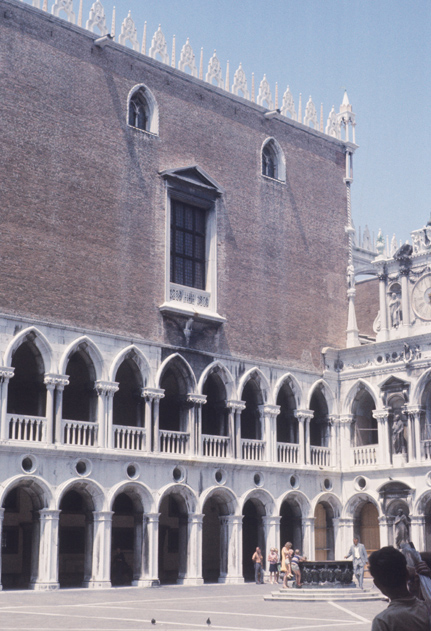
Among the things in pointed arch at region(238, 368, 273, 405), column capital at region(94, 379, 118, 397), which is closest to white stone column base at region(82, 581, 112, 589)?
column capital at region(94, 379, 118, 397)

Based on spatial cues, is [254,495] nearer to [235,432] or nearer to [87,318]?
[235,432]

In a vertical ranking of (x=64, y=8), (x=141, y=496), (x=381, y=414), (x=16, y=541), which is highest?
(x=64, y=8)

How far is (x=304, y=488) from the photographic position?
32656 millimetres

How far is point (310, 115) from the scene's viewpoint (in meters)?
36.2

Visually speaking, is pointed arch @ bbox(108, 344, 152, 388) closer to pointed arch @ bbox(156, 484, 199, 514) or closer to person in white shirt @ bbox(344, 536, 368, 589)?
pointed arch @ bbox(156, 484, 199, 514)

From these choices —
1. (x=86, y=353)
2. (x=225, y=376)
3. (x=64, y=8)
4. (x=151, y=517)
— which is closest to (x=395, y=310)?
(x=225, y=376)

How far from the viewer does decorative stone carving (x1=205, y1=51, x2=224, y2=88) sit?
32531mm

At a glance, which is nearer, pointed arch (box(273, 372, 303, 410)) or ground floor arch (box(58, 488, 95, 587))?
ground floor arch (box(58, 488, 95, 587))

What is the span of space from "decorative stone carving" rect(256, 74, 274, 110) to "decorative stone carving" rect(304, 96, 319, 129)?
6.60ft

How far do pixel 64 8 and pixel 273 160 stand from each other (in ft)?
31.7

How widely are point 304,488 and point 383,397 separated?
414cm

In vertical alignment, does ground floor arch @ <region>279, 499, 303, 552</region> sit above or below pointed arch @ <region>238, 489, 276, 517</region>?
below

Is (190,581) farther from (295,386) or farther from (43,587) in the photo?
(295,386)

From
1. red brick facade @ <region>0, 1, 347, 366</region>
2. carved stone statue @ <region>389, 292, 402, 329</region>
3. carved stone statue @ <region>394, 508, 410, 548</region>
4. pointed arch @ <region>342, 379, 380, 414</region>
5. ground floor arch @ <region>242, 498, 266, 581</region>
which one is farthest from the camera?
pointed arch @ <region>342, 379, 380, 414</region>
